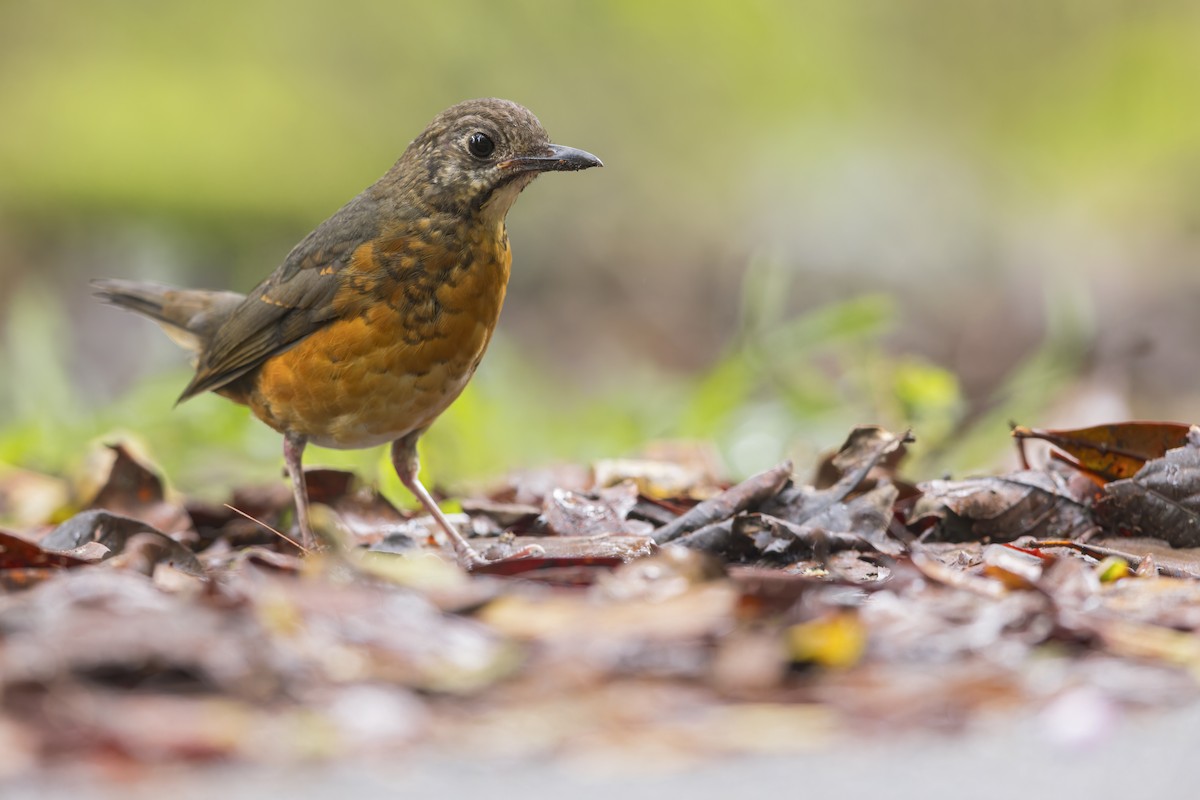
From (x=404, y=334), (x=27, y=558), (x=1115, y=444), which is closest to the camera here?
(x=27, y=558)

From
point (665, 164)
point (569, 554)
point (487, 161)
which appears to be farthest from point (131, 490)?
point (665, 164)

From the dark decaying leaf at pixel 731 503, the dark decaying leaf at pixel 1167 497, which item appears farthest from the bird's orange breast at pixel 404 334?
the dark decaying leaf at pixel 1167 497

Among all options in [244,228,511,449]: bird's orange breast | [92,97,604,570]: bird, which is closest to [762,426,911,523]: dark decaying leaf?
[92,97,604,570]: bird

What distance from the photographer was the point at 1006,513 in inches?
159

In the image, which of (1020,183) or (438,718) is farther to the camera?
(1020,183)

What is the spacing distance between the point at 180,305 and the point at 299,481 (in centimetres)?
148

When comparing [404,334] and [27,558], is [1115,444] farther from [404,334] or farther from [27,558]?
[27,558]

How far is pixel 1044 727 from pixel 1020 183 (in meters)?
13.2

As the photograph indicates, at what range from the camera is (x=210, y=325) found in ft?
19.5

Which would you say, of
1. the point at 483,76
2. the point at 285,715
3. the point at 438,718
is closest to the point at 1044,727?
the point at 438,718

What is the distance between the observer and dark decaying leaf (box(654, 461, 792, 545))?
409 cm

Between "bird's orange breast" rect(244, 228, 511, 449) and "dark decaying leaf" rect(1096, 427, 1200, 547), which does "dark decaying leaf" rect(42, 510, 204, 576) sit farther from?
"dark decaying leaf" rect(1096, 427, 1200, 547)

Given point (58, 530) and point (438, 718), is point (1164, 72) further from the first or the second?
point (438, 718)

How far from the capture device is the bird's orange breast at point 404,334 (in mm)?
4691
